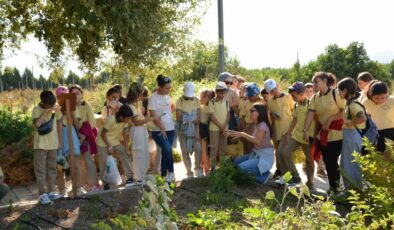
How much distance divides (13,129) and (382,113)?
6685mm

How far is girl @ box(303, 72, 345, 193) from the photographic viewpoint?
22.3 feet

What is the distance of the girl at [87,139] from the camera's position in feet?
23.9

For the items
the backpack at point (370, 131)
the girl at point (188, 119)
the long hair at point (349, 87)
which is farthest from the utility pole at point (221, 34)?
the backpack at point (370, 131)

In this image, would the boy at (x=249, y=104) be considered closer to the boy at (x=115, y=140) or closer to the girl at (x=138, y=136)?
the girl at (x=138, y=136)

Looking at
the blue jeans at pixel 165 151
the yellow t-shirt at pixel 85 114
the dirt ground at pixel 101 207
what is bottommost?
the dirt ground at pixel 101 207

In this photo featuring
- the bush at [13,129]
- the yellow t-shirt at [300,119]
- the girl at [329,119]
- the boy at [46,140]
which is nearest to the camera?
the boy at [46,140]

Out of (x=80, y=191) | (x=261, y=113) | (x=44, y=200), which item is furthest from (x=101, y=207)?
(x=261, y=113)

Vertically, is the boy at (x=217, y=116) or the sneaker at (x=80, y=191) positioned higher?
the boy at (x=217, y=116)

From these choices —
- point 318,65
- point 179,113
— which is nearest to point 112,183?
point 179,113

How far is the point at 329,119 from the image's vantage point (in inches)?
267

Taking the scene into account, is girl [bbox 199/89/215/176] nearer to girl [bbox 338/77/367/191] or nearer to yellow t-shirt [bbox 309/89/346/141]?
yellow t-shirt [bbox 309/89/346/141]

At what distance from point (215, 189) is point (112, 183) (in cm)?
163

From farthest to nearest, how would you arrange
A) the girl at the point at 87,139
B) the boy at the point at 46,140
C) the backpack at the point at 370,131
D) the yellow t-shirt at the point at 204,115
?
the yellow t-shirt at the point at 204,115
the girl at the point at 87,139
the boy at the point at 46,140
the backpack at the point at 370,131

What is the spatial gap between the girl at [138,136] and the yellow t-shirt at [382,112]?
3102 millimetres
